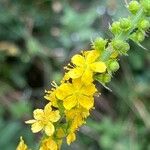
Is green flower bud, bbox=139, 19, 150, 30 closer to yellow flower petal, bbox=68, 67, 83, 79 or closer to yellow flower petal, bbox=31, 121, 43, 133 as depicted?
yellow flower petal, bbox=68, 67, 83, 79

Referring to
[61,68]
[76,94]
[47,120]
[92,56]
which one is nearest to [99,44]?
[92,56]

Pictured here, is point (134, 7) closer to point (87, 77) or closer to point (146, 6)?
point (146, 6)

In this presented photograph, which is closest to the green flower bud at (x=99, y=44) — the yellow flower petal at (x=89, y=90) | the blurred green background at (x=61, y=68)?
the yellow flower petal at (x=89, y=90)

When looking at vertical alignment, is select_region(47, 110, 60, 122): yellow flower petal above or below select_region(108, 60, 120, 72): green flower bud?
below

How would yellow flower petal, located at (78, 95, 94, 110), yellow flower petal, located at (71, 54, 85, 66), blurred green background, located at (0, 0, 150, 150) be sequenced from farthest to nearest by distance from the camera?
blurred green background, located at (0, 0, 150, 150) < yellow flower petal, located at (71, 54, 85, 66) < yellow flower petal, located at (78, 95, 94, 110)

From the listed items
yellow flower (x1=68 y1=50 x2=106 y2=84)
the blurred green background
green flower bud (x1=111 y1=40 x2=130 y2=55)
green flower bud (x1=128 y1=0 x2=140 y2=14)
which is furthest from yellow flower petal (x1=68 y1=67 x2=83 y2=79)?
the blurred green background

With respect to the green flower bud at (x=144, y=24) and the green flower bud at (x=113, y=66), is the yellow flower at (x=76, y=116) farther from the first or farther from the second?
the green flower bud at (x=144, y=24)

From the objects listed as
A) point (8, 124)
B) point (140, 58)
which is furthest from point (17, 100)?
point (140, 58)
